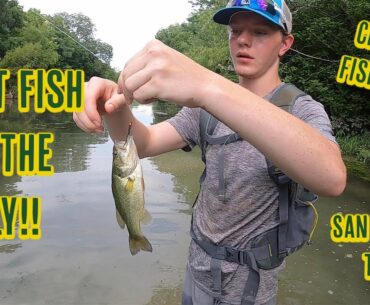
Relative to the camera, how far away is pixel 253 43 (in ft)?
6.68

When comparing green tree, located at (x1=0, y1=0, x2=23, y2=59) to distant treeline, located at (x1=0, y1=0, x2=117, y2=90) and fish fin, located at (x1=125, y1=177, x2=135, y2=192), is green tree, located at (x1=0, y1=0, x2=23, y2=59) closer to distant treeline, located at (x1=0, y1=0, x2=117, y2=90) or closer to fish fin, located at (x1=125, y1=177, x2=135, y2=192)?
distant treeline, located at (x1=0, y1=0, x2=117, y2=90)

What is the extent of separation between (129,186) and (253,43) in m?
0.97

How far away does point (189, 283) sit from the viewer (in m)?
2.36

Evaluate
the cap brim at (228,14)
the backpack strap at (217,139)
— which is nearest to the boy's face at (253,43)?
the cap brim at (228,14)

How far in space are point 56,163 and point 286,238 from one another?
9.74 m
